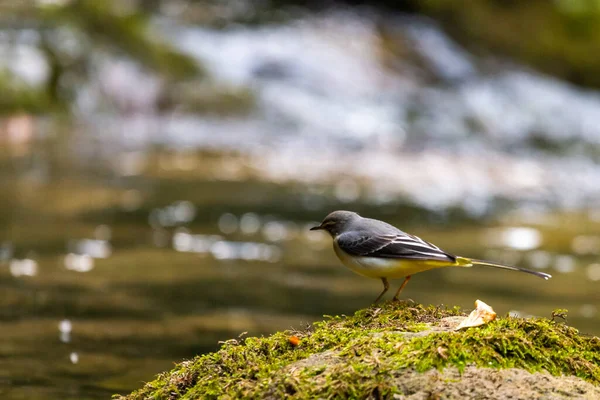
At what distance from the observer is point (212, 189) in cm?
1372

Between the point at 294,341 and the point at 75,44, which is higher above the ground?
the point at 75,44

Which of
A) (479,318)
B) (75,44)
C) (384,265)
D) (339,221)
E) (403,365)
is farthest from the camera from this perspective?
(75,44)

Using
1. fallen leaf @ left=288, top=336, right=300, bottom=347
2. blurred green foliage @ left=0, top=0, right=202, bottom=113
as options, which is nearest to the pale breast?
fallen leaf @ left=288, top=336, right=300, bottom=347

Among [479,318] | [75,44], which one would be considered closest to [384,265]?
[479,318]

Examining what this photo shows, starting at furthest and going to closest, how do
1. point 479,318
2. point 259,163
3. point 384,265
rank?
1. point 259,163
2. point 384,265
3. point 479,318

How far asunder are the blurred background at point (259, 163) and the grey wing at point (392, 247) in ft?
6.89

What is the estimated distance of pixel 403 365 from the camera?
3.17 m

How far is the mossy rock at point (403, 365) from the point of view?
3.11 metres

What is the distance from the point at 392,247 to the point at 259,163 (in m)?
11.9

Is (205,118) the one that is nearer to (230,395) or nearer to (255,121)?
(255,121)

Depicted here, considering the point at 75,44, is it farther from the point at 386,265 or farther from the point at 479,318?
the point at 479,318

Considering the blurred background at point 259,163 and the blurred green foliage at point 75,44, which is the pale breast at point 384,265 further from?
the blurred green foliage at point 75,44

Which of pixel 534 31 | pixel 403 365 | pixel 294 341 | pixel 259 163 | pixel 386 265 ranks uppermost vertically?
pixel 534 31

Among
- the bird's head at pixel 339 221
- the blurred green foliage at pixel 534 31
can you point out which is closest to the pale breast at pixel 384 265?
the bird's head at pixel 339 221
